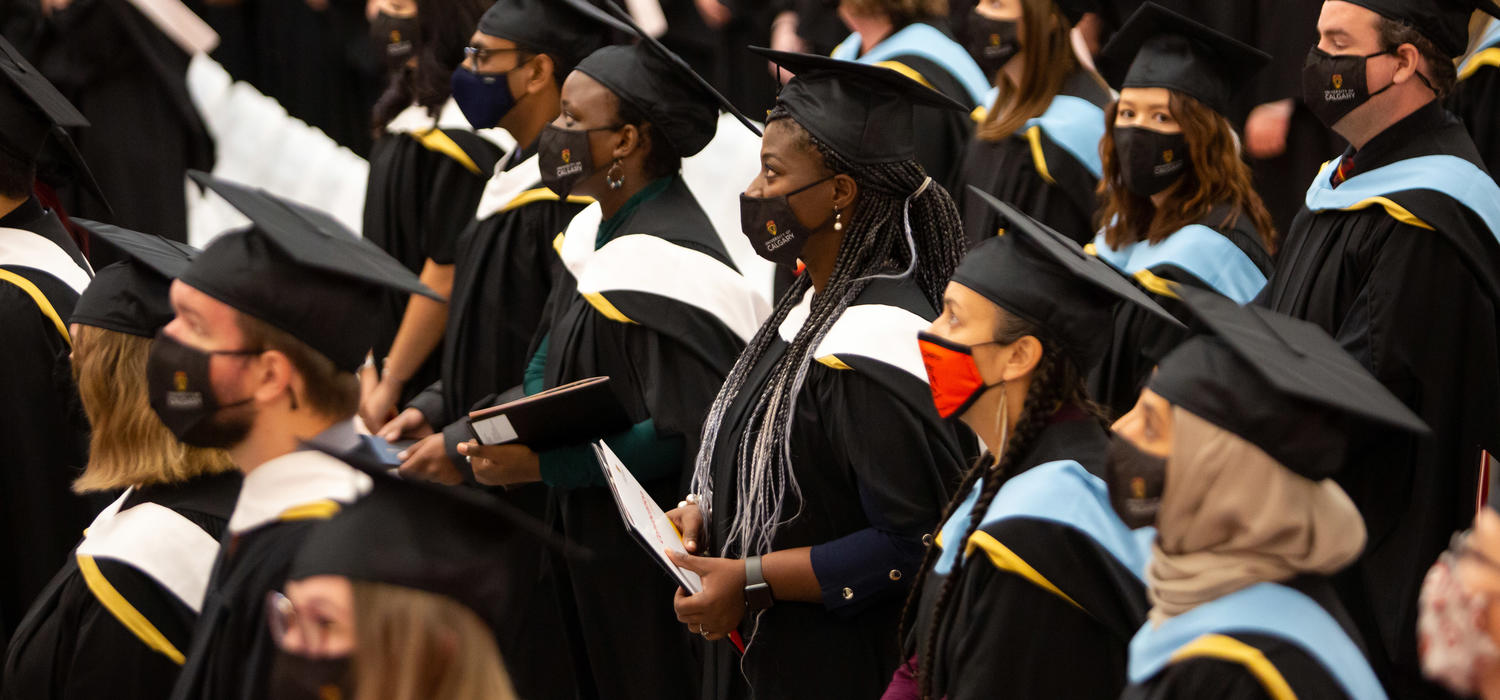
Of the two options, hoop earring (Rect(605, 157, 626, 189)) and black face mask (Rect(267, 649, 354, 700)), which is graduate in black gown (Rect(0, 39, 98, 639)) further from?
black face mask (Rect(267, 649, 354, 700))

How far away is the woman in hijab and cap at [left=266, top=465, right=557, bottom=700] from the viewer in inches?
90.7

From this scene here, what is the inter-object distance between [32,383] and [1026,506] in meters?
2.90

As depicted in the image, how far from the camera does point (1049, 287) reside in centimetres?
320

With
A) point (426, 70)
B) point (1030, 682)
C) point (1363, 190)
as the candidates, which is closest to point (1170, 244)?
point (1363, 190)

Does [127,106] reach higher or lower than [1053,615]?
lower

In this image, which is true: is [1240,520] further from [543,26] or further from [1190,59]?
[543,26]

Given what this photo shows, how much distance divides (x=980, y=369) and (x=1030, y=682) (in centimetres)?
62

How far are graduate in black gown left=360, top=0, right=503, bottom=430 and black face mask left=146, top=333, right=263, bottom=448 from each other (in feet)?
10.1

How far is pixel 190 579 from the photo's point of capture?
320 cm

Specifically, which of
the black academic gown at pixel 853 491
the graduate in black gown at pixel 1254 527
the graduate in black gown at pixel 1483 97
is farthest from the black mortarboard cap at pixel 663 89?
the graduate in black gown at pixel 1483 97

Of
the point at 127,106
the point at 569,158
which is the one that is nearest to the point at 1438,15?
the point at 569,158

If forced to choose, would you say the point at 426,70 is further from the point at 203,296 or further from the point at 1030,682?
the point at 1030,682

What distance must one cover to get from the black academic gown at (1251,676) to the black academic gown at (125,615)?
182 centimetres

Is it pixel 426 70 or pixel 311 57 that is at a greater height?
pixel 426 70
